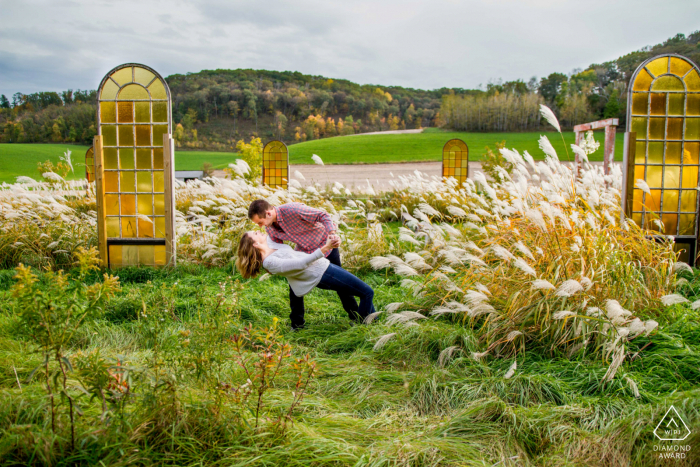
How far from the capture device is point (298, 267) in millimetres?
3078

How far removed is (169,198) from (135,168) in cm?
66

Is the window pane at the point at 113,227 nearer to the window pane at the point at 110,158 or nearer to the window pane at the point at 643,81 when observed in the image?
the window pane at the point at 110,158

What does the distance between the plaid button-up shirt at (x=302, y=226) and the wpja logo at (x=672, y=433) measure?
8.08 ft

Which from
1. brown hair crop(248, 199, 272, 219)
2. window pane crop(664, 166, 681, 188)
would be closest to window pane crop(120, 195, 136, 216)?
brown hair crop(248, 199, 272, 219)

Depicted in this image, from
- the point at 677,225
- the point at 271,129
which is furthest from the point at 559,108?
the point at 677,225

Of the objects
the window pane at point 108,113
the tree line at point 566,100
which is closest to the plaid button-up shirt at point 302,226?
the window pane at point 108,113

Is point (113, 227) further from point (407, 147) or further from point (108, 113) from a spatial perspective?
point (407, 147)

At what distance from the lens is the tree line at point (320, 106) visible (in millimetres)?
46031

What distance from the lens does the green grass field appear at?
34.2 metres

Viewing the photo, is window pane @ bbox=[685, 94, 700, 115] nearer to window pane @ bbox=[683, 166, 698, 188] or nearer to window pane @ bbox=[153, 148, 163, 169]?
window pane @ bbox=[683, 166, 698, 188]

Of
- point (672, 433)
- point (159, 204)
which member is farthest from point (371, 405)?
point (159, 204)

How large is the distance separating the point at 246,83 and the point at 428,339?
74.0 metres

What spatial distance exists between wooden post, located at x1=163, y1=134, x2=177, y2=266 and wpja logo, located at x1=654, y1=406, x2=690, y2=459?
5.01m

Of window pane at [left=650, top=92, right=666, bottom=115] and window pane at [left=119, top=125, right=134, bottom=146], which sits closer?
window pane at [left=650, top=92, right=666, bottom=115]
